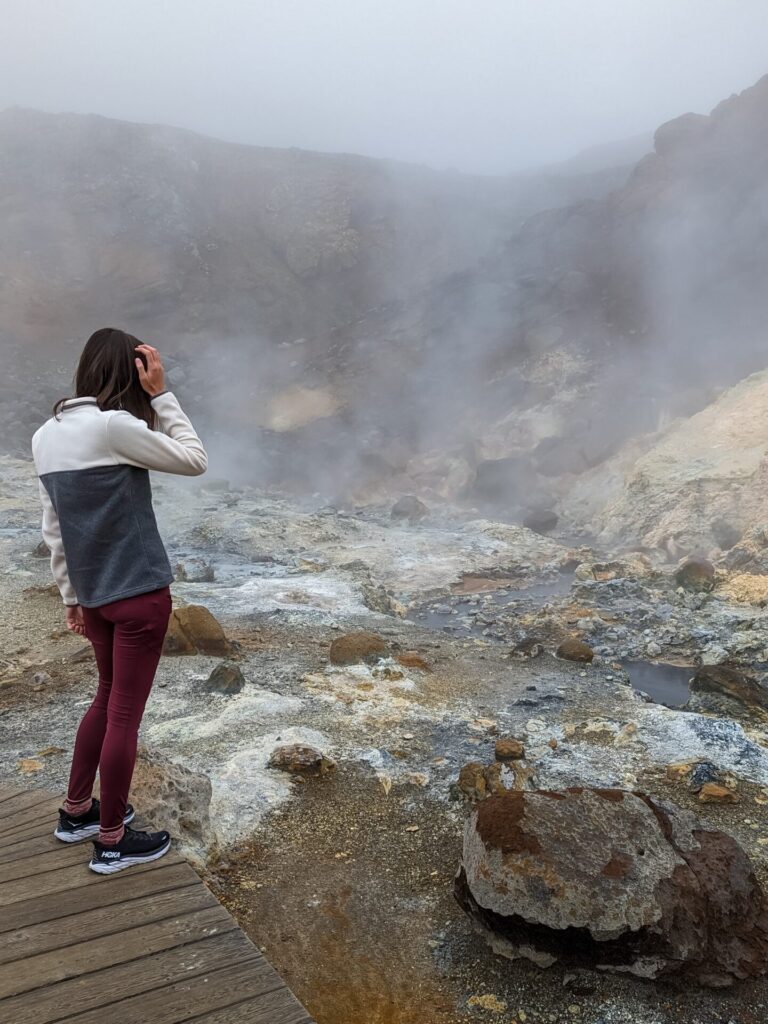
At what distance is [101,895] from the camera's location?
203 cm

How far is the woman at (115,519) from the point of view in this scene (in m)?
1.96

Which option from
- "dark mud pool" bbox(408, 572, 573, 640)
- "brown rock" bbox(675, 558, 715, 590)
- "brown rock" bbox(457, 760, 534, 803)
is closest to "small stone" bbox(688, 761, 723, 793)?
"brown rock" bbox(457, 760, 534, 803)

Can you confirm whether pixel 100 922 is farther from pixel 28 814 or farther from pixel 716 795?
pixel 716 795

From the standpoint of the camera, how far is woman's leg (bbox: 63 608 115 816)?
6.89ft

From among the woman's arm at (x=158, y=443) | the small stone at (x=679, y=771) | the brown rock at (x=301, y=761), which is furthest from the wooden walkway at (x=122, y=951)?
the small stone at (x=679, y=771)

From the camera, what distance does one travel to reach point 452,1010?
2514mm

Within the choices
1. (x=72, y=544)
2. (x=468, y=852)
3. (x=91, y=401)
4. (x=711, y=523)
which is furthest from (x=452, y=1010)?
(x=711, y=523)

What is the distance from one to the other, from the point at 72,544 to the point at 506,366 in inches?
762

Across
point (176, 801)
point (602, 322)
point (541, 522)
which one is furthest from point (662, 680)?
point (602, 322)

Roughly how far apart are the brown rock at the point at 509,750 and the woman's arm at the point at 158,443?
116 inches

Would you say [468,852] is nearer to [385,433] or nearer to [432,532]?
[432,532]

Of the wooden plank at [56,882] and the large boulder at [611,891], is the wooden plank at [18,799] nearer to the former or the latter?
the wooden plank at [56,882]

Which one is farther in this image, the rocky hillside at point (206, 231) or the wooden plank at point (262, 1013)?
the rocky hillside at point (206, 231)

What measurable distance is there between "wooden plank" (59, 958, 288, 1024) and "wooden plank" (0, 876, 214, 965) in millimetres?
241
